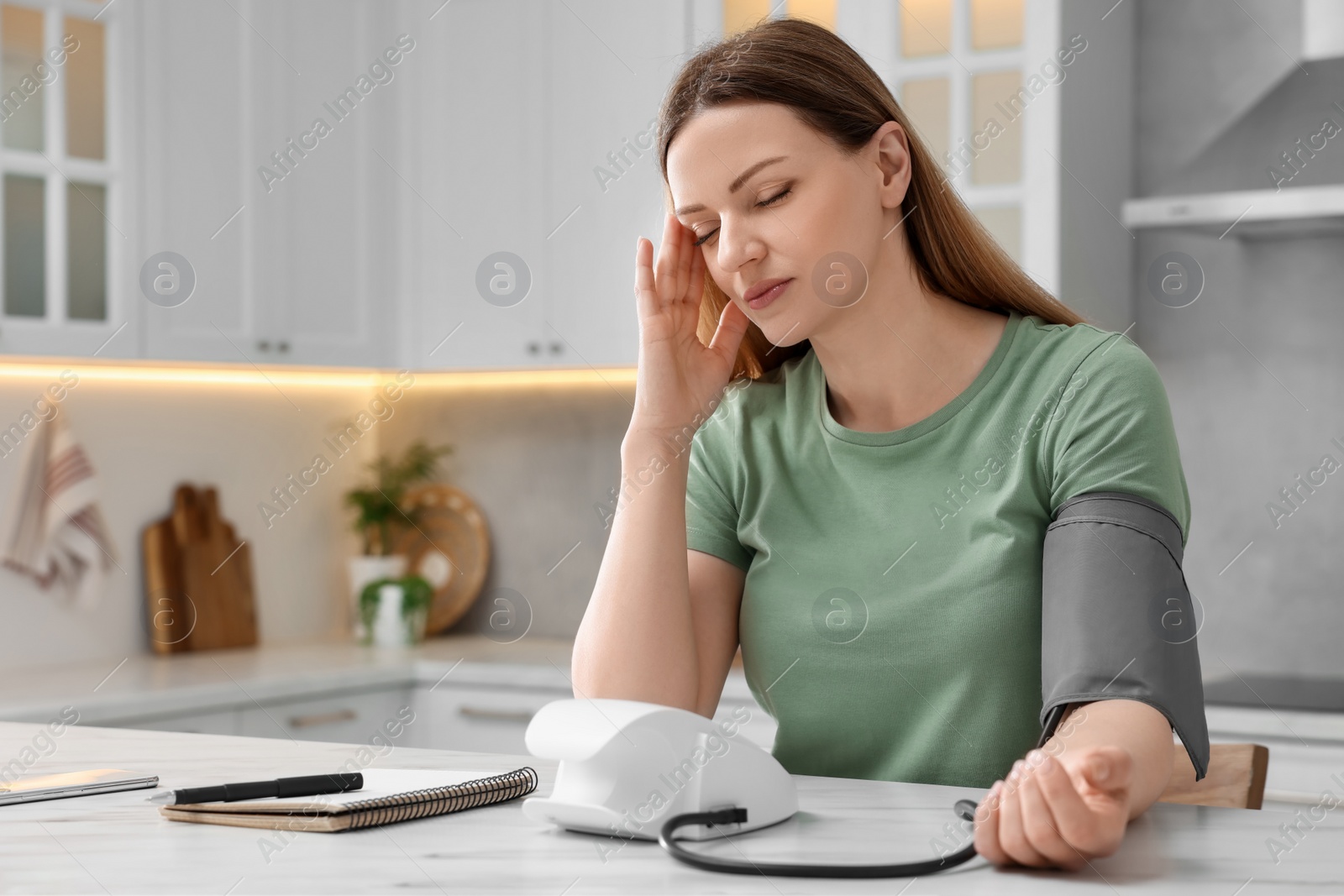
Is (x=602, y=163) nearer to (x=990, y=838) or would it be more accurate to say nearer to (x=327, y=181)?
(x=327, y=181)

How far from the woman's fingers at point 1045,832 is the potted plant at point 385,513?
276cm

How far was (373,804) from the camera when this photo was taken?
865 mm

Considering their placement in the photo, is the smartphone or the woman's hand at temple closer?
the smartphone

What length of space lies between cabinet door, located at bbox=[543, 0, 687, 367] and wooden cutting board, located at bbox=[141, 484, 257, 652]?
841 millimetres

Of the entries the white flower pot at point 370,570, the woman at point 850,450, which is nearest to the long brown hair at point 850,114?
the woman at point 850,450

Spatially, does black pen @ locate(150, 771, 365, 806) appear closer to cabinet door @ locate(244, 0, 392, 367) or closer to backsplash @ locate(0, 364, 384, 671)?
backsplash @ locate(0, 364, 384, 671)

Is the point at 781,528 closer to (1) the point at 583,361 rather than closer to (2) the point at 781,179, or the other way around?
(2) the point at 781,179

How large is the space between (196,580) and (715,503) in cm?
202

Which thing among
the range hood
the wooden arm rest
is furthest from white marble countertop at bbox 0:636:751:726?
the wooden arm rest

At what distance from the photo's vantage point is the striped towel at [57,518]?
277 cm

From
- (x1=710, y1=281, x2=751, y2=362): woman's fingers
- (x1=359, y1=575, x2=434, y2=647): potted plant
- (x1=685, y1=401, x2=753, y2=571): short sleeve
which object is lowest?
(x1=359, y1=575, x2=434, y2=647): potted plant

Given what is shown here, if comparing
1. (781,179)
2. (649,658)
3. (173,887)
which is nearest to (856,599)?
(649,658)

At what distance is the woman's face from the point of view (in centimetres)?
124

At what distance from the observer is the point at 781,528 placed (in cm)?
132
